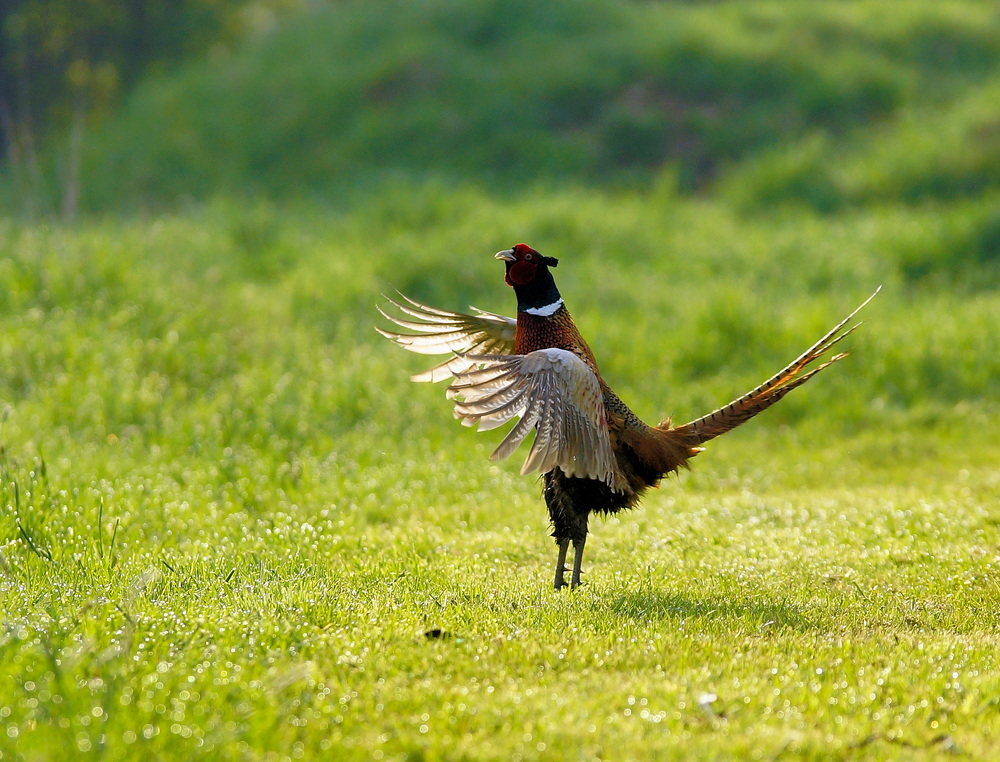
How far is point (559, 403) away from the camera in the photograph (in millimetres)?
4242

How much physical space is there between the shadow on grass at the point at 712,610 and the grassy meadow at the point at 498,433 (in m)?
0.03

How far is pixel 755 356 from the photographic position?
947cm

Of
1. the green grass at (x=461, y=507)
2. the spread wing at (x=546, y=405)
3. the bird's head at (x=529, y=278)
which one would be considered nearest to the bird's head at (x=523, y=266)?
the bird's head at (x=529, y=278)

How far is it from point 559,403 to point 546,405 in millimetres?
76

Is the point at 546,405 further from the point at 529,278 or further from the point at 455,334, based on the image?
the point at 455,334

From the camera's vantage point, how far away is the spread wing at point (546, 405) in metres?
4.05

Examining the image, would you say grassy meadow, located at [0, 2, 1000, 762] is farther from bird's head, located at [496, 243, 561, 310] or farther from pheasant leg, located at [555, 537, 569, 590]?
bird's head, located at [496, 243, 561, 310]

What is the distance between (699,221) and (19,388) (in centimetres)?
853

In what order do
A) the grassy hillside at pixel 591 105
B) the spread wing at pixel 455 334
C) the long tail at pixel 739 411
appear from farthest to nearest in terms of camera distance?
→ 1. the grassy hillside at pixel 591 105
2. the spread wing at pixel 455 334
3. the long tail at pixel 739 411

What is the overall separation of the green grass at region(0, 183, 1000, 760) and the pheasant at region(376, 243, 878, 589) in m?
0.45

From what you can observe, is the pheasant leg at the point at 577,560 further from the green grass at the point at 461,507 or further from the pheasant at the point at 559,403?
the green grass at the point at 461,507

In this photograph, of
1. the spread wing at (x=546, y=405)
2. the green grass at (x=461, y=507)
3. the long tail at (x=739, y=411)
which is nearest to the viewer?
the green grass at (x=461, y=507)

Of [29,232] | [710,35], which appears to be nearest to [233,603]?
[29,232]

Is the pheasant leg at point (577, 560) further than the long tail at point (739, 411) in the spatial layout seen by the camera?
No
